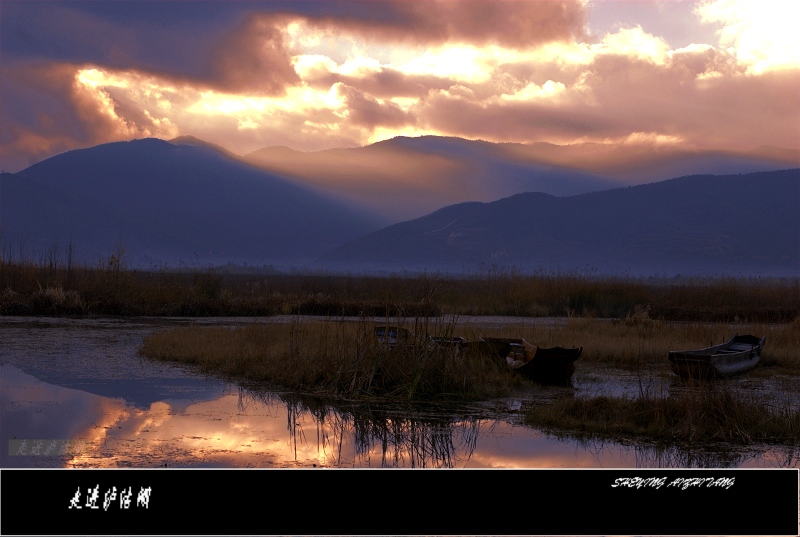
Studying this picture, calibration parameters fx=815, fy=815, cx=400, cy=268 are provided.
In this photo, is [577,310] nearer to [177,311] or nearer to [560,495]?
[177,311]

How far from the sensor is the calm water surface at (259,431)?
8.10 m

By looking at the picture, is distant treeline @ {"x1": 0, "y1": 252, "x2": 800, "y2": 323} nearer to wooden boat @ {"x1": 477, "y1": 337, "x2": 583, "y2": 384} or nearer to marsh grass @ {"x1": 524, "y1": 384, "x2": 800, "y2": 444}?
wooden boat @ {"x1": 477, "y1": 337, "x2": 583, "y2": 384}

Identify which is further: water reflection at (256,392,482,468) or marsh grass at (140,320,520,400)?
marsh grass at (140,320,520,400)

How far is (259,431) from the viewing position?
9.30 meters

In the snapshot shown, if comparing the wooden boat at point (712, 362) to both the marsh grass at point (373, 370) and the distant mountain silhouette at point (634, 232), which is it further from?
the distant mountain silhouette at point (634, 232)

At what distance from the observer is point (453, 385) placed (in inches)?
462

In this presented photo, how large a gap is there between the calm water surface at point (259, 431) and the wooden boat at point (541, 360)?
0.42m

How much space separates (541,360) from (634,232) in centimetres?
14644

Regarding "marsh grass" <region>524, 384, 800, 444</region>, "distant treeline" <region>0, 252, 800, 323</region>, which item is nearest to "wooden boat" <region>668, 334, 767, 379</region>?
"marsh grass" <region>524, 384, 800, 444</region>

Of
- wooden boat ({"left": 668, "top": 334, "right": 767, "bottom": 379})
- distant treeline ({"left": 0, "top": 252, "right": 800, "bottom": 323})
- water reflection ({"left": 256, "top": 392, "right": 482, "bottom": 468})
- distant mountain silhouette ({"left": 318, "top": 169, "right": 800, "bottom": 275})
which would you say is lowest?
water reflection ({"left": 256, "top": 392, "right": 482, "bottom": 468})

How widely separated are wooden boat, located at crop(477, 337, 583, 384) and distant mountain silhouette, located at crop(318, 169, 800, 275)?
119779mm

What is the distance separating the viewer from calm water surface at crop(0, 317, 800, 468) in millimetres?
8102

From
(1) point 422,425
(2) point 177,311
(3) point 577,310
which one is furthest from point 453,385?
(3) point 577,310

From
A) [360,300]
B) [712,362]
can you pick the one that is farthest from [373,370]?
[360,300]
